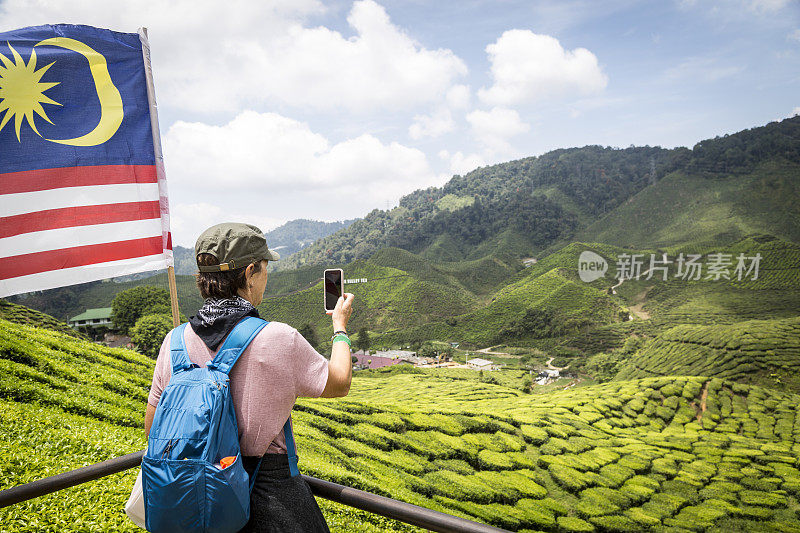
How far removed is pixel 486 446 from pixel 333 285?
31.8 feet

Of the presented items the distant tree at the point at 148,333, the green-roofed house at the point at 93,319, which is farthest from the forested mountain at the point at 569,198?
the distant tree at the point at 148,333

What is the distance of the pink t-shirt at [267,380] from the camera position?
1098mm

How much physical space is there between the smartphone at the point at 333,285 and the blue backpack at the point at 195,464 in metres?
0.74

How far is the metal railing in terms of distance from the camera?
1366 millimetres

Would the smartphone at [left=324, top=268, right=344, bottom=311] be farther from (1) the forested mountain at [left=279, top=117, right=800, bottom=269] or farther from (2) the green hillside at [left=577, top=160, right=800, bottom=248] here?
(1) the forested mountain at [left=279, top=117, right=800, bottom=269]

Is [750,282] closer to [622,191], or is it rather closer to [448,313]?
[448,313]

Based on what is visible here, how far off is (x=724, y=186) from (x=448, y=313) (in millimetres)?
27609

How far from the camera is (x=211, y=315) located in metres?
1.17
